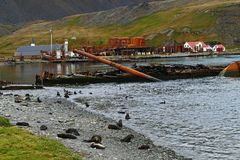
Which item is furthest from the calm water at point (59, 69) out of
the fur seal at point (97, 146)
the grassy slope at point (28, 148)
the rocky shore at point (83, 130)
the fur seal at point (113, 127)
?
the grassy slope at point (28, 148)

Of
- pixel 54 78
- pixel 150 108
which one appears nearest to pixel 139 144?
pixel 150 108

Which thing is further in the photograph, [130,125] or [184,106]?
[184,106]

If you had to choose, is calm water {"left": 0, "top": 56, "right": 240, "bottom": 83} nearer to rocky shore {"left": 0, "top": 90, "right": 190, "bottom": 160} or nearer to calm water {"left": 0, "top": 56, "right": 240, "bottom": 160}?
calm water {"left": 0, "top": 56, "right": 240, "bottom": 160}

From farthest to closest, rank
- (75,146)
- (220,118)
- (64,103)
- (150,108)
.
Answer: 1. (64,103)
2. (150,108)
3. (220,118)
4. (75,146)

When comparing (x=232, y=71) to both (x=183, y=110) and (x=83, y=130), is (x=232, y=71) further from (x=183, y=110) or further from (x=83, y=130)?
(x=83, y=130)

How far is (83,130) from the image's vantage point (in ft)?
110

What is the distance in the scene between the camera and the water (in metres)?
30.3

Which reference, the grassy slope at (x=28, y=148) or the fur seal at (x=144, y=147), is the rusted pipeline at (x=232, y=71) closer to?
the fur seal at (x=144, y=147)

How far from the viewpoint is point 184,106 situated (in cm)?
5122

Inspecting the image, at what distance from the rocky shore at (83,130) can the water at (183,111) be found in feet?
5.40

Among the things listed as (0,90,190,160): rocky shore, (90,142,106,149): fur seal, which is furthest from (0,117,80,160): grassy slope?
(90,142,106,149): fur seal

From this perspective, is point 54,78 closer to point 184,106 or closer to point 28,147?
point 184,106

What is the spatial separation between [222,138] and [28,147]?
15.9 m

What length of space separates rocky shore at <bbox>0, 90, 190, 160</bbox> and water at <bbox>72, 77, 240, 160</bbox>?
1.65 m
